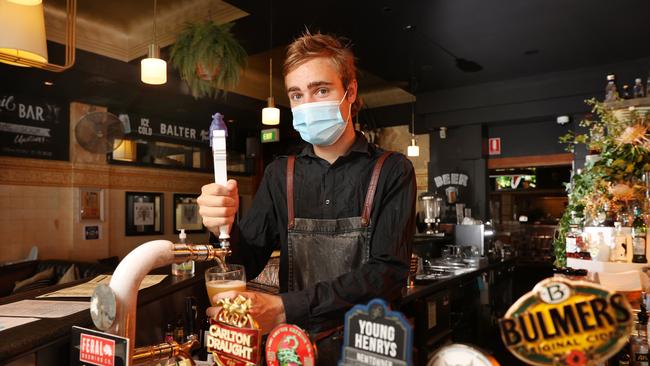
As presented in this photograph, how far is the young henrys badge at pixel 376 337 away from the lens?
2.03ft

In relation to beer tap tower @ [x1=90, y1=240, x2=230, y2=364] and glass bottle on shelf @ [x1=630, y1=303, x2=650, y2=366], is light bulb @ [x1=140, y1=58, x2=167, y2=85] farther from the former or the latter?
glass bottle on shelf @ [x1=630, y1=303, x2=650, y2=366]

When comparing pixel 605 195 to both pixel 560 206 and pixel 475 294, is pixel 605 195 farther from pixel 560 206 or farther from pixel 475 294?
pixel 560 206

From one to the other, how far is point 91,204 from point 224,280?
6.57 metres

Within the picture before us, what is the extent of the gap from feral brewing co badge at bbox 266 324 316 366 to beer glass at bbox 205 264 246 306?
172 millimetres

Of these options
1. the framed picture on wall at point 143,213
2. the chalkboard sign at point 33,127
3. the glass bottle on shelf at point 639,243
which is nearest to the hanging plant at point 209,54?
the chalkboard sign at point 33,127

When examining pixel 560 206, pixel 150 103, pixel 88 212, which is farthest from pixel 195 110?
pixel 560 206

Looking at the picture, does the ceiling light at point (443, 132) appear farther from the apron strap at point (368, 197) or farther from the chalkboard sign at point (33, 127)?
the apron strap at point (368, 197)

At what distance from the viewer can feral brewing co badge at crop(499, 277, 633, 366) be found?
1.77ft

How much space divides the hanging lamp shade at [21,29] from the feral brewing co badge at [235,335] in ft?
7.17

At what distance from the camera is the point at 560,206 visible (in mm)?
8188

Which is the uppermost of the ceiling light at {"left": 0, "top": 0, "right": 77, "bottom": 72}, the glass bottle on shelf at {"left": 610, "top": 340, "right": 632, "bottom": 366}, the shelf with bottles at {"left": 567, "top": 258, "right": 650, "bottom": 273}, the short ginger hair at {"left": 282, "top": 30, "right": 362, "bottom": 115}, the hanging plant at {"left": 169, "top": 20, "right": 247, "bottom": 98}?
the hanging plant at {"left": 169, "top": 20, "right": 247, "bottom": 98}

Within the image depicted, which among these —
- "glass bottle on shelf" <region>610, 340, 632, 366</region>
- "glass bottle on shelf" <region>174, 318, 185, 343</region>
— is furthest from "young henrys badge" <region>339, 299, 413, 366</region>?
"glass bottle on shelf" <region>174, 318, 185, 343</region>

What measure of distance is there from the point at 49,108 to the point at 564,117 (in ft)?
24.9

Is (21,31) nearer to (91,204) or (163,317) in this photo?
(163,317)
